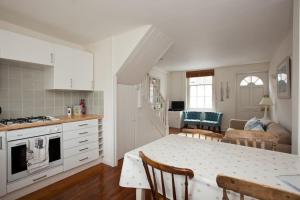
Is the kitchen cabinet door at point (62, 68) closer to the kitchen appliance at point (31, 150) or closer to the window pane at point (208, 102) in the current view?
the kitchen appliance at point (31, 150)

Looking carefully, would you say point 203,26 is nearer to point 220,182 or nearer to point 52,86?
point 220,182

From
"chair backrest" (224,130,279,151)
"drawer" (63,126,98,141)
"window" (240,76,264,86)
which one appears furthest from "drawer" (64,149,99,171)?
"window" (240,76,264,86)

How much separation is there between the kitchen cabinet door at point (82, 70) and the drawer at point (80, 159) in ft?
3.80

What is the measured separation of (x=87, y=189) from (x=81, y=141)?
29.6 inches

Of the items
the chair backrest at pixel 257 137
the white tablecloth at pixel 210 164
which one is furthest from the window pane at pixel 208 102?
the white tablecloth at pixel 210 164

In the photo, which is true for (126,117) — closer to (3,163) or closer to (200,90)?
(3,163)

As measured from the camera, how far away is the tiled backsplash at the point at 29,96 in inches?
86.5

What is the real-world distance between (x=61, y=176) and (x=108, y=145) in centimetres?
83

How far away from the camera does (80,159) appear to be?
252cm

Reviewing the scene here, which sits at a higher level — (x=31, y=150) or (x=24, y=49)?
(x=24, y=49)

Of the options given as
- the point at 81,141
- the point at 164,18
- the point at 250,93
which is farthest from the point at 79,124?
the point at 250,93

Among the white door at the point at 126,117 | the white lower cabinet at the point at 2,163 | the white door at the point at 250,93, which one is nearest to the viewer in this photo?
the white lower cabinet at the point at 2,163

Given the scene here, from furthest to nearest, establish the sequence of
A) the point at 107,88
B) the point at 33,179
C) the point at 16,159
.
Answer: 1. the point at 107,88
2. the point at 33,179
3. the point at 16,159

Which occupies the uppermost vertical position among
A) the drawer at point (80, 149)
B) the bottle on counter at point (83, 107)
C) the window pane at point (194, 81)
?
the window pane at point (194, 81)
